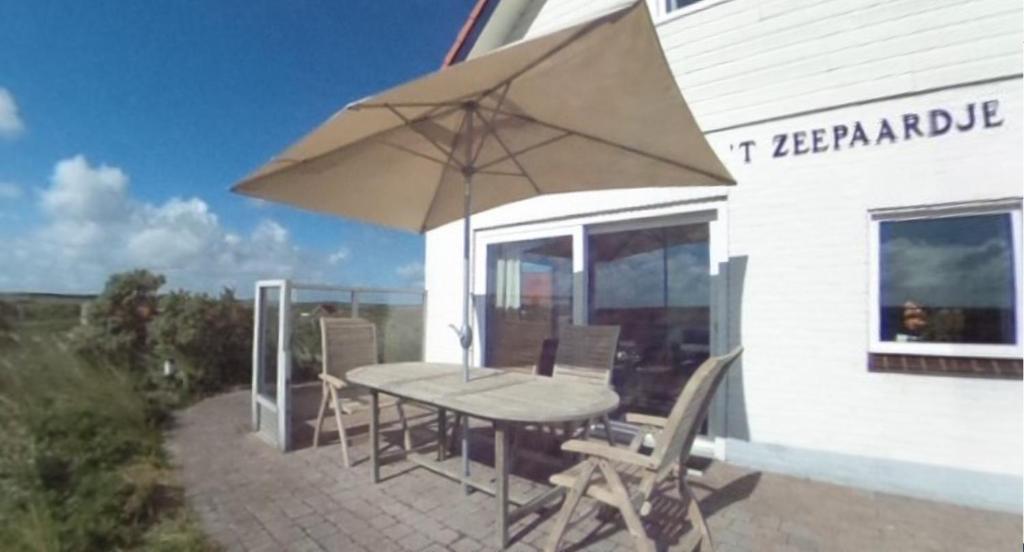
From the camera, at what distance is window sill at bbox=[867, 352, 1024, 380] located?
306 centimetres

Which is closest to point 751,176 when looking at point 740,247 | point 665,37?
point 740,247

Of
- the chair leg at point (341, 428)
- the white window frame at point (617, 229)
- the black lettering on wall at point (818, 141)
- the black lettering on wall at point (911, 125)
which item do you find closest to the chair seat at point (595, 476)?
the white window frame at point (617, 229)

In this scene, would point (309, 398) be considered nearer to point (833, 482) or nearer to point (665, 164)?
point (665, 164)

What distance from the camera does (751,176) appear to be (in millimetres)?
3967

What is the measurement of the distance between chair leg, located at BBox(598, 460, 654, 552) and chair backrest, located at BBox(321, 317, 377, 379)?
2565 mm

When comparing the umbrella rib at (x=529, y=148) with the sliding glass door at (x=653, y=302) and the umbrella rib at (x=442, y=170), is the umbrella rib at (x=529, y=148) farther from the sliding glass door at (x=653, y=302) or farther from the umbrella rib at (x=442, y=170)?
the sliding glass door at (x=653, y=302)

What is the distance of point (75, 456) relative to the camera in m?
3.53

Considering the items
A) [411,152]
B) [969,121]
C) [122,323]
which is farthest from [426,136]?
[122,323]

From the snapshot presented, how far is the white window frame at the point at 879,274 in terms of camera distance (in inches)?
121

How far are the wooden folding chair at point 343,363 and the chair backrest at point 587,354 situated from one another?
1393 millimetres

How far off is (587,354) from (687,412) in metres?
1.68

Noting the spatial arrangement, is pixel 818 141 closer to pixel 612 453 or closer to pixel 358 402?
pixel 612 453

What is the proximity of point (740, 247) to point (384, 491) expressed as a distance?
135 inches

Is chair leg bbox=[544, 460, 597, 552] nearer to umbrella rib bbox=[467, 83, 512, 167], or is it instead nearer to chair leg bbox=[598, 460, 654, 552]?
chair leg bbox=[598, 460, 654, 552]
